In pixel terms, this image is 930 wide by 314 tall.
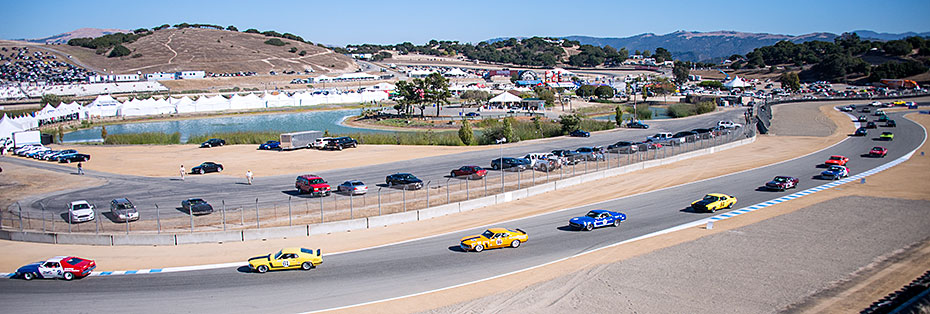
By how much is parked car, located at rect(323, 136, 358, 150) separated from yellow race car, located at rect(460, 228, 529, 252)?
36081 millimetres

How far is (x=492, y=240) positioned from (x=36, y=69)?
18722cm

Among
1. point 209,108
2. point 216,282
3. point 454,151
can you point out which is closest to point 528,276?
point 216,282

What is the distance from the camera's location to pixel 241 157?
56.5 metres

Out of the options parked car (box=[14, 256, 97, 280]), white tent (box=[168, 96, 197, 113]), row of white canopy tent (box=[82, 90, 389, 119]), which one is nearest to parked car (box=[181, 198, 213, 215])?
parked car (box=[14, 256, 97, 280])

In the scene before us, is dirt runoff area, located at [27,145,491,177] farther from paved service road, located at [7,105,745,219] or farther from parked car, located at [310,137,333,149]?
paved service road, located at [7,105,745,219]

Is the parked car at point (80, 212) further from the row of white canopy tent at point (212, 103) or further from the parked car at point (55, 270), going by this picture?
the row of white canopy tent at point (212, 103)

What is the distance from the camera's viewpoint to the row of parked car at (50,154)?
54.4 meters

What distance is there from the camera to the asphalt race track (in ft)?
69.3

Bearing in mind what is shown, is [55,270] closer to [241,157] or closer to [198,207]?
[198,207]

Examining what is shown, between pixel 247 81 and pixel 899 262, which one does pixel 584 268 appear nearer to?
pixel 899 262

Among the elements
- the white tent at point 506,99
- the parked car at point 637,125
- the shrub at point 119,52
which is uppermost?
the shrub at point 119,52

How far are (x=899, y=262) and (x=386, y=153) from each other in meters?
42.0

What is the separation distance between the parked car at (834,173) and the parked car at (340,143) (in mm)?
42483

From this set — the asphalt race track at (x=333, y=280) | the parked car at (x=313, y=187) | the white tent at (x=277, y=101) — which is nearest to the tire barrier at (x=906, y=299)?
the asphalt race track at (x=333, y=280)
